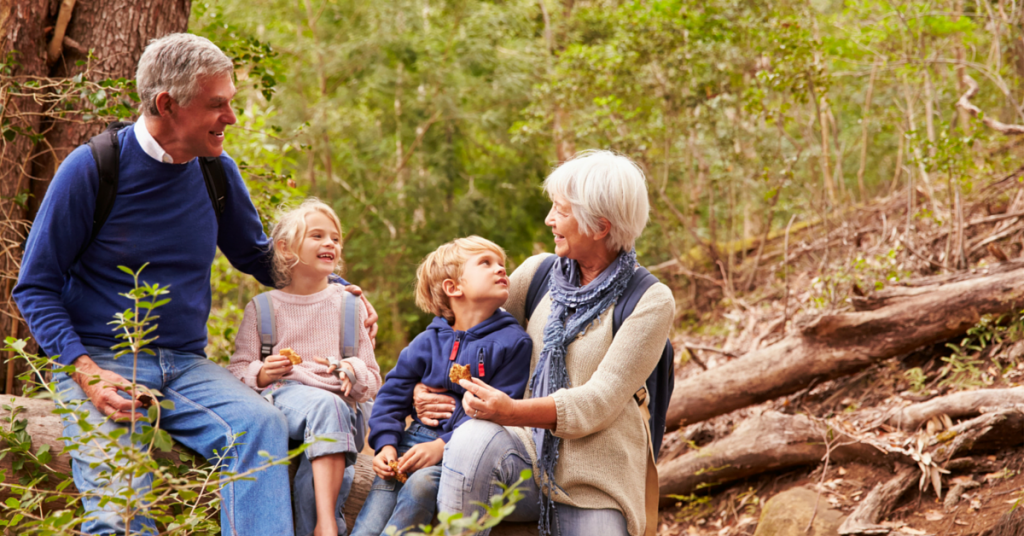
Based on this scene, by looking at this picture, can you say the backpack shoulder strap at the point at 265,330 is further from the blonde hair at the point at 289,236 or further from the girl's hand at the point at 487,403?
the girl's hand at the point at 487,403

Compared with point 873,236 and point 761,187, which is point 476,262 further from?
point 761,187

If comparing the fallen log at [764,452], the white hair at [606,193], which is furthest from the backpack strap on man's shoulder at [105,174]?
the fallen log at [764,452]

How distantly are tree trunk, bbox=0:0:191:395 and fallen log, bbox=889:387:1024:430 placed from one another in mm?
4223

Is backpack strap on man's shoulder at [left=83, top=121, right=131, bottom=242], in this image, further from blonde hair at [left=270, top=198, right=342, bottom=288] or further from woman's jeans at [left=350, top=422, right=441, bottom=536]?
woman's jeans at [left=350, top=422, right=441, bottom=536]

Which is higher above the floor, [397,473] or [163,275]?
[163,275]

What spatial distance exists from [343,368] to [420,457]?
0.51m

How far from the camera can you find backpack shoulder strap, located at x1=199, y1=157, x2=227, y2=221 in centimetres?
274

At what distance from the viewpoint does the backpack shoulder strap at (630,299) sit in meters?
2.51

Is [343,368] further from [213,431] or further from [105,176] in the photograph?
[105,176]

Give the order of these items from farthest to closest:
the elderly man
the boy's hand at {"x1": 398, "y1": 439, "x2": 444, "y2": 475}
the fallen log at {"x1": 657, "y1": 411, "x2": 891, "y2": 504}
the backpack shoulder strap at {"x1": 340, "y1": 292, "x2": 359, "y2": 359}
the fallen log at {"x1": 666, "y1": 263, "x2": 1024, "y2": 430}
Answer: the fallen log at {"x1": 666, "y1": 263, "x2": 1024, "y2": 430}
the fallen log at {"x1": 657, "y1": 411, "x2": 891, "y2": 504}
the backpack shoulder strap at {"x1": 340, "y1": 292, "x2": 359, "y2": 359}
the boy's hand at {"x1": 398, "y1": 439, "x2": 444, "y2": 475}
the elderly man

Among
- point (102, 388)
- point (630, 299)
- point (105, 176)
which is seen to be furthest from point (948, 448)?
point (105, 176)

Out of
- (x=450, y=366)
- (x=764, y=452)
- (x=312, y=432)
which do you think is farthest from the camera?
(x=764, y=452)

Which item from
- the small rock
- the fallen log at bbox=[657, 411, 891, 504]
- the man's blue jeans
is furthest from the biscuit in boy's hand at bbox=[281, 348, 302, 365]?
the small rock

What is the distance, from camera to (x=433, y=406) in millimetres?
2586
